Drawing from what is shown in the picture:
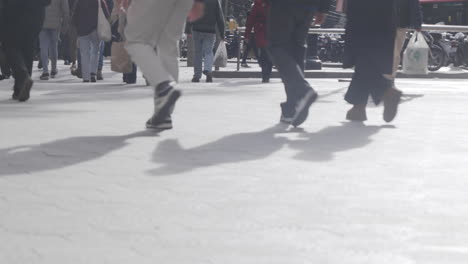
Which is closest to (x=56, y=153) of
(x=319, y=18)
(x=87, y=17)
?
(x=319, y=18)

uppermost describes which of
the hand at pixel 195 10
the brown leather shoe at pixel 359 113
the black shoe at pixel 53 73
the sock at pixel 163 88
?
the hand at pixel 195 10

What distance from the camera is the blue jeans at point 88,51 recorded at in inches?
701

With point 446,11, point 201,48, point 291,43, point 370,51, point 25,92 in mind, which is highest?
point 291,43

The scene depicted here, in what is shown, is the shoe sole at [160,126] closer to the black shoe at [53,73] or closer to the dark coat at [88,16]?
the dark coat at [88,16]

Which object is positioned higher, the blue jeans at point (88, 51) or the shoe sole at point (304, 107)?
the shoe sole at point (304, 107)

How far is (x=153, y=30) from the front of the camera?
8734 millimetres

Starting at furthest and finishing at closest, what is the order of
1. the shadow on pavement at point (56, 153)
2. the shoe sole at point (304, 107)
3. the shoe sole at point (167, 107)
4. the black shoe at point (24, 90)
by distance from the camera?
the black shoe at point (24, 90) < the shoe sole at point (304, 107) < the shoe sole at point (167, 107) < the shadow on pavement at point (56, 153)

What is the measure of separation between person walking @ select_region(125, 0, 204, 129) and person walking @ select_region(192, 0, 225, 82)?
30.6ft

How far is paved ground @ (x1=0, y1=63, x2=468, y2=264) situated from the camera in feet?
13.8

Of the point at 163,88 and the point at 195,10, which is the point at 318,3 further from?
the point at 163,88

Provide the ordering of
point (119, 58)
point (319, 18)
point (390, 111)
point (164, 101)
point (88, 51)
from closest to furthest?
point (164, 101), point (319, 18), point (390, 111), point (119, 58), point (88, 51)

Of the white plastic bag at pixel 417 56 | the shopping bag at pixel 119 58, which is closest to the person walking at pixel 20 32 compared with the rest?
the shopping bag at pixel 119 58

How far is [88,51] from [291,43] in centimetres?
878

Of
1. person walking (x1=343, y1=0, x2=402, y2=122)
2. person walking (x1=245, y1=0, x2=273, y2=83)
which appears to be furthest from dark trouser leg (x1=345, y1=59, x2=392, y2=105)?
person walking (x1=245, y1=0, x2=273, y2=83)
